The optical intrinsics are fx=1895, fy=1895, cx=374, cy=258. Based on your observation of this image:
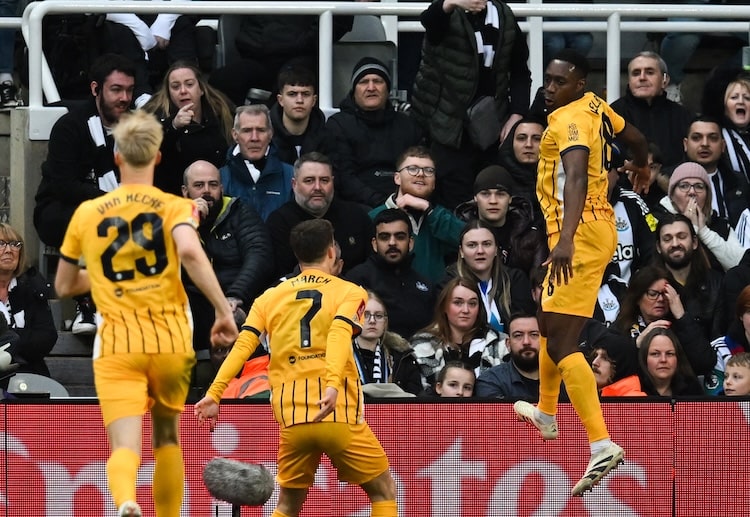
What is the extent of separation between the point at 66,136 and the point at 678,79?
17.9 feet

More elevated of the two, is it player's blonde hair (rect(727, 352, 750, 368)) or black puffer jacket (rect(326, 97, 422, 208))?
black puffer jacket (rect(326, 97, 422, 208))

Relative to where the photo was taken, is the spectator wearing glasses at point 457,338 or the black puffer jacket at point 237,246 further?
the black puffer jacket at point 237,246

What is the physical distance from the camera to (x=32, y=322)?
13484 millimetres

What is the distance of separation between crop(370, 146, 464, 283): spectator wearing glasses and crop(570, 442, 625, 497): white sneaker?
10.8ft

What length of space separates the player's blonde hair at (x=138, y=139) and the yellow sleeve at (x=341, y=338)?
5.09 feet

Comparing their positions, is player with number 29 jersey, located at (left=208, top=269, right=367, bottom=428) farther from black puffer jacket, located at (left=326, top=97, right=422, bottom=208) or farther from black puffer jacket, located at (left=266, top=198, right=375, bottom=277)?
black puffer jacket, located at (left=326, top=97, right=422, bottom=208)

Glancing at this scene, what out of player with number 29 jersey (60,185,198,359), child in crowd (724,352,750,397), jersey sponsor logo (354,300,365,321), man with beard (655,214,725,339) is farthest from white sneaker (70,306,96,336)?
child in crowd (724,352,750,397)

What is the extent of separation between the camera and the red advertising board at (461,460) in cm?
1211

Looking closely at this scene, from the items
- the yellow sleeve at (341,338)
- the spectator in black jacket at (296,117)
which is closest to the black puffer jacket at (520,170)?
the spectator in black jacket at (296,117)

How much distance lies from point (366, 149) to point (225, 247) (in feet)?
4.85

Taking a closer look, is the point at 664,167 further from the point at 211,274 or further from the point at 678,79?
the point at 211,274

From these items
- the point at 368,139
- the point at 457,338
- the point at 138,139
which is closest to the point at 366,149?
the point at 368,139

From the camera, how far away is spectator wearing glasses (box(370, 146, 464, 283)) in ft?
46.3

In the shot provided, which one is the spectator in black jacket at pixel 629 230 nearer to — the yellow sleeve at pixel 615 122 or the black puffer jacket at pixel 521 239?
the black puffer jacket at pixel 521 239
